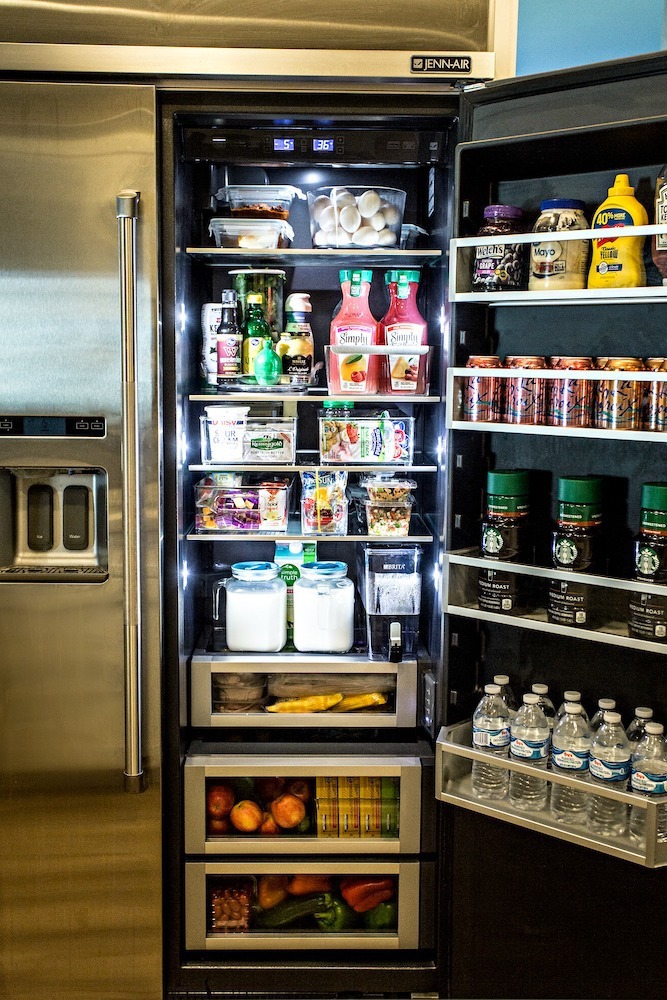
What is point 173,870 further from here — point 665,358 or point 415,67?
point 415,67

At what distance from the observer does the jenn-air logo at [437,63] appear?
6.33ft

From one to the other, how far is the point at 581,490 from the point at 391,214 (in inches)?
34.1

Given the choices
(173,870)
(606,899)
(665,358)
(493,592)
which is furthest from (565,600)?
(173,870)

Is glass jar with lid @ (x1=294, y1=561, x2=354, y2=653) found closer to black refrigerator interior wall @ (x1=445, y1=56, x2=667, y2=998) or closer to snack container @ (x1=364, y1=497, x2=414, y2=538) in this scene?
snack container @ (x1=364, y1=497, x2=414, y2=538)

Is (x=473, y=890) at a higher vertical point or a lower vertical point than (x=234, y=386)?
lower

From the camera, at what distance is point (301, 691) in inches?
90.8

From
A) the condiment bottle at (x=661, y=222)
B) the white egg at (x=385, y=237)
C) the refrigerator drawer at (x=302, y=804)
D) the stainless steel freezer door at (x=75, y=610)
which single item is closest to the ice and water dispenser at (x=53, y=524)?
the stainless steel freezer door at (x=75, y=610)

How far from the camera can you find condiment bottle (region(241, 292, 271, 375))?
227cm

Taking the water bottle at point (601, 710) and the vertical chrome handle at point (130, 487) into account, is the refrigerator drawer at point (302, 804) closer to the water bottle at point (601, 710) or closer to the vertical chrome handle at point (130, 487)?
the vertical chrome handle at point (130, 487)

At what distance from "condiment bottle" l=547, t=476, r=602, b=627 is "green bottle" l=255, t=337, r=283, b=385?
0.80 meters

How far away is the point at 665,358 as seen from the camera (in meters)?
1.87

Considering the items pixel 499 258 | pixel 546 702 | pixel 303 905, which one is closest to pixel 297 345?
pixel 499 258

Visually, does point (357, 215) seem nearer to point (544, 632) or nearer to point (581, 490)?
point (581, 490)

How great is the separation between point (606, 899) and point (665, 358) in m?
1.26
